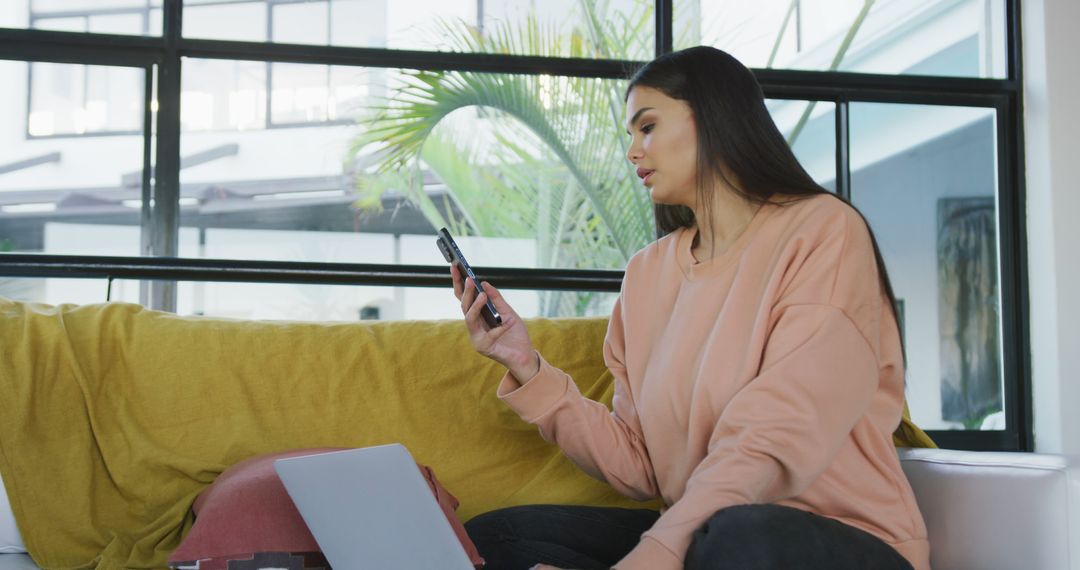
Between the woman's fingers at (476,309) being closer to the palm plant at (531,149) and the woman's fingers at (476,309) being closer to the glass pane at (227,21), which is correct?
the palm plant at (531,149)

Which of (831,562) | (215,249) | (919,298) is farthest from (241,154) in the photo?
(831,562)

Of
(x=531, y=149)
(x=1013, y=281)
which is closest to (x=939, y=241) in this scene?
(x=1013, y=281)

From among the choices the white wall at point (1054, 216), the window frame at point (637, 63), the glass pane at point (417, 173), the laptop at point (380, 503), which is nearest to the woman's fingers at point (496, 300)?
the laptop at point (380, 503)

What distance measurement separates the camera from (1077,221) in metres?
3.24

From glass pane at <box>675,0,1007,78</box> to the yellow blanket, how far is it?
5.60ft

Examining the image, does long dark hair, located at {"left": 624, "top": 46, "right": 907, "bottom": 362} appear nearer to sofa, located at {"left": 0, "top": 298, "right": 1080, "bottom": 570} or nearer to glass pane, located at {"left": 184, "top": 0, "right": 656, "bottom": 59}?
sofa, located at {"left": 0, "top": 298, "right": 1080, "bottom": 570}

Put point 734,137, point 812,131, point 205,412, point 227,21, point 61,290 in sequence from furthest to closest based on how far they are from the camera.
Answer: point 812,131 → point 227,21 → point 61,290 → point 205,412 → point 734,137

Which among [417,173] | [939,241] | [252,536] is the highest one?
[417,173]

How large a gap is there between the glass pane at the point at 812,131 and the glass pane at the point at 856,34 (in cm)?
13

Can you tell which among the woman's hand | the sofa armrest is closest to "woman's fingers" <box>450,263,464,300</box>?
the woman's hand

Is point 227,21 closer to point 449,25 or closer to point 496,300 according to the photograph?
point 449,25

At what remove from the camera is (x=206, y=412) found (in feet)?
5.95

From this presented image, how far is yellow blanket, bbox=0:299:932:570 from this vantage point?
1709mm

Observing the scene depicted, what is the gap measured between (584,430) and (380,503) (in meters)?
0.41
